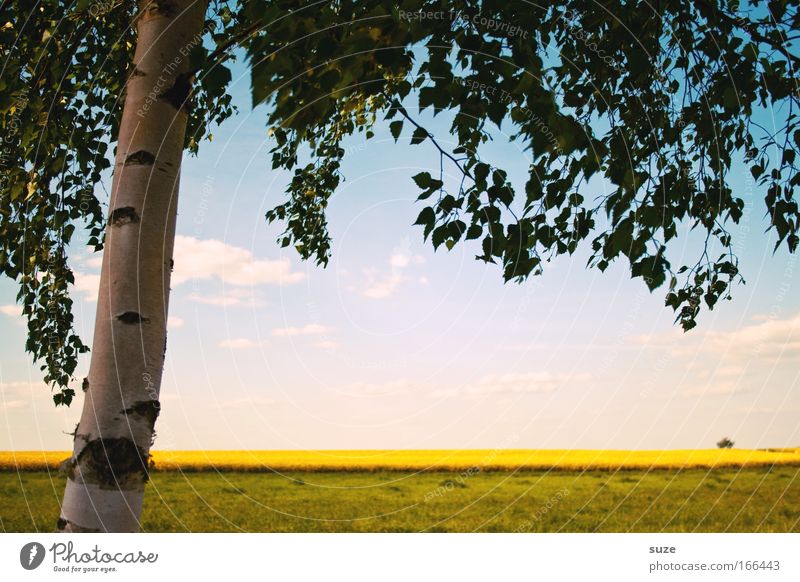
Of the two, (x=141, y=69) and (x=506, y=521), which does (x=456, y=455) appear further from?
(x=141, y=69)

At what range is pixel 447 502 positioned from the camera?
971 cm

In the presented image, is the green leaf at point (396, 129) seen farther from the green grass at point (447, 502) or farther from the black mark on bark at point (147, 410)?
the green grass at point (447, 502)

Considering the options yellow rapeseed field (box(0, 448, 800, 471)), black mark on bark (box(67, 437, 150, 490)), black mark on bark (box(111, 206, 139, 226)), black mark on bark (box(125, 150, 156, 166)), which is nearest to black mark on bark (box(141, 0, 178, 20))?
black mark on bark (box(125, 150, 156, 166))

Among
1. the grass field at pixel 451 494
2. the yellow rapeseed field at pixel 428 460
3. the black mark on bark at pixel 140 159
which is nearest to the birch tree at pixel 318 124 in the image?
the black mark on bark at pixel 140 159

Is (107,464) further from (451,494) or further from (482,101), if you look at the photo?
(451,494)

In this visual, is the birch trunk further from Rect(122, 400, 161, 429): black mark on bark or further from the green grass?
the green grass

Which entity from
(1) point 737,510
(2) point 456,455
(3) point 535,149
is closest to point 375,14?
(3) point 535,149

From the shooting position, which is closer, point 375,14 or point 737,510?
point 375,14

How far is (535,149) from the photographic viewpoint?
119 inches

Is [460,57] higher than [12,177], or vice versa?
[460,57]

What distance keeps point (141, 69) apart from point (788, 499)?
11.8 m
